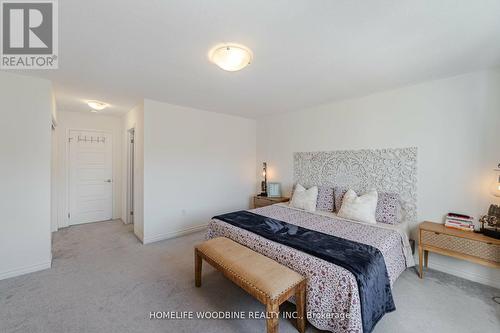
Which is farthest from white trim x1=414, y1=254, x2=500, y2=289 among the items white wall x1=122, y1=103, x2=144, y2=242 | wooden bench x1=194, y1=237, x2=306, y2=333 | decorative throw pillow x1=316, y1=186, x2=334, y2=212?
white wall x1=122, y1=103, x2=144, y2=242

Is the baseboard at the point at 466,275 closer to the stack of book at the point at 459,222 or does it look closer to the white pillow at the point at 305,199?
the stack of book at the point at 459,222

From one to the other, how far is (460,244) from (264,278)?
224 cm

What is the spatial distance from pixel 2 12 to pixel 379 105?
4.06 meters

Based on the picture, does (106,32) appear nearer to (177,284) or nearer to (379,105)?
(177,284)

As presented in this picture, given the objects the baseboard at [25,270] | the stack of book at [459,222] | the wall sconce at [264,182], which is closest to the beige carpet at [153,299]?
the baseboard at [25,270]

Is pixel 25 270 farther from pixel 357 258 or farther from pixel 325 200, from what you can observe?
pixel 325 200

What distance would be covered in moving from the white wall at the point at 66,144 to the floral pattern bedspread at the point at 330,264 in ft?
10.7

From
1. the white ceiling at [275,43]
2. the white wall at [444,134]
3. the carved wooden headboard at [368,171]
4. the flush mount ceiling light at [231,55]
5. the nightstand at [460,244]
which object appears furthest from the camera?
the carved wooden headboard at [368,171]

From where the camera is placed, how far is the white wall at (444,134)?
2.36 meters

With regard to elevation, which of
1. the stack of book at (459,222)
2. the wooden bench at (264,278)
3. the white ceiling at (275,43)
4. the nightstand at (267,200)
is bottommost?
the wooden bench at (264,278)

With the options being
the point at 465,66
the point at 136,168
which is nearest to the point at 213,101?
the point at 136,168

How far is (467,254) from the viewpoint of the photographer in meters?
2.20

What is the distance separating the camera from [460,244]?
7.32ft

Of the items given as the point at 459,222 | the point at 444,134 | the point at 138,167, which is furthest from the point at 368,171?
the point at 138,167
